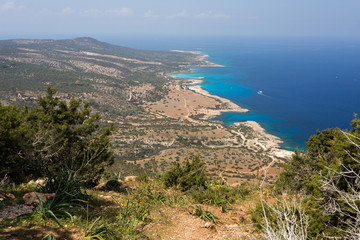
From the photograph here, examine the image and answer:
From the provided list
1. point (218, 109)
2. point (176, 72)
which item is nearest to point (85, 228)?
point (218, 109)

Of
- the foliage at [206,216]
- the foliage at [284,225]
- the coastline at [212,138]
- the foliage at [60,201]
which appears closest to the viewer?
the foliage at [284,225]

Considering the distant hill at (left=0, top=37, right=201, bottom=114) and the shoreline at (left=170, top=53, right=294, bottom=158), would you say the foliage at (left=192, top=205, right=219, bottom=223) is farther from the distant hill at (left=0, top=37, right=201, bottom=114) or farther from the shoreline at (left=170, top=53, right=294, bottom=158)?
the distant hill at (left=0, top=37, right=201, bottom=114)

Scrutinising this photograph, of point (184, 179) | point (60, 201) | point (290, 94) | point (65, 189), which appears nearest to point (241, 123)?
point (290, 94)

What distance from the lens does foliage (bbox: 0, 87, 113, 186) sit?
722cm

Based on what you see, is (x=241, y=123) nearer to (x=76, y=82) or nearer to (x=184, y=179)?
(x=184, y=179)

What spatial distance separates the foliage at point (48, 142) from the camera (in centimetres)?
722

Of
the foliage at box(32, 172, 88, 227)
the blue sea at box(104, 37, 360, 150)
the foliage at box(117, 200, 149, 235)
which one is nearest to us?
the foliage at box(32, 172, 88, 227)

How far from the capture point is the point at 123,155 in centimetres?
3512

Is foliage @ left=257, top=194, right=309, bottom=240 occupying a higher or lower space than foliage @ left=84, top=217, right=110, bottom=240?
higher

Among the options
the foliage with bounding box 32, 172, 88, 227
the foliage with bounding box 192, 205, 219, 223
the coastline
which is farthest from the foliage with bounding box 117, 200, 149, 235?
the coastline

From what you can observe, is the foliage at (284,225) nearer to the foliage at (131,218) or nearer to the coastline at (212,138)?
the foliage at (131,218)

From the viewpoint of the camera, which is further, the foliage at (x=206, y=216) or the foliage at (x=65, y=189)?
the foliage at (x=206, y=216)

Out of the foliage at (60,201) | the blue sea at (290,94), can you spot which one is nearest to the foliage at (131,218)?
the foliage at (60,201)

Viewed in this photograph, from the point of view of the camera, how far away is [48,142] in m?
7.49
